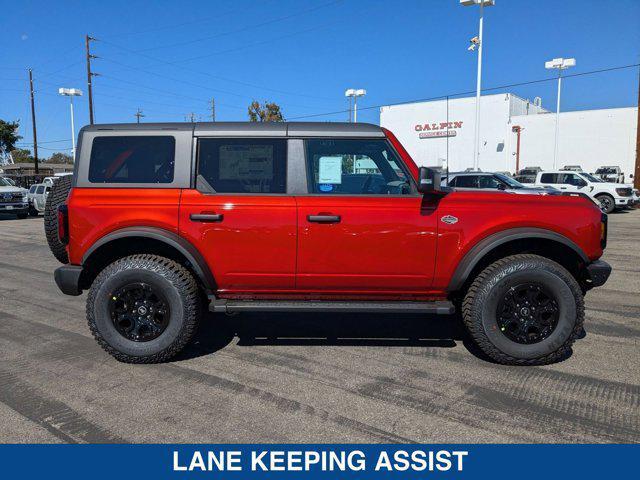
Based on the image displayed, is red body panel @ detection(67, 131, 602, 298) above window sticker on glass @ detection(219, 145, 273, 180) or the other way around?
the other way around

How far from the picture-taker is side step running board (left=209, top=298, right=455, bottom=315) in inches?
159

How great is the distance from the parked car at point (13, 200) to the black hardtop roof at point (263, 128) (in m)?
20.5

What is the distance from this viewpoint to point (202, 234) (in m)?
4.08

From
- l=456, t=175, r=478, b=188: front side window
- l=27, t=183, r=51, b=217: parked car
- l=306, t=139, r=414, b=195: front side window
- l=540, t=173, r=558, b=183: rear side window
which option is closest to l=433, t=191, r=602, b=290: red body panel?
l=306, t=139, r=414, b=195: front side window

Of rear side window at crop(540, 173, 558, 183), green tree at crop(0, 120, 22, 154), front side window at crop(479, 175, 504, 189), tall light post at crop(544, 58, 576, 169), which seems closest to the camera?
front side window at crop(479, 175, 504, 189)

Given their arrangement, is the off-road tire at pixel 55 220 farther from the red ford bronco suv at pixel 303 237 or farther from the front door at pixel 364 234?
the front door at pixel 364 234

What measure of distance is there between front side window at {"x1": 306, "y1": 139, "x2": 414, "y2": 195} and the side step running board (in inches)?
37.0

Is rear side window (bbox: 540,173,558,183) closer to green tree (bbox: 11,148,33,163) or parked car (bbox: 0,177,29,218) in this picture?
parked car (bbox: 0,177,29,218)

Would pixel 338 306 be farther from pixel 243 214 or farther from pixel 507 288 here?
pixel 507 288

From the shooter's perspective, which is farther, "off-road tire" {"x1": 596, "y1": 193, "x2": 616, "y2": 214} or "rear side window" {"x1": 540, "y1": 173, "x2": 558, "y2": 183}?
"rear side window" {"x1": 540, "y1": 173, "x2": 558, "y2": 183}

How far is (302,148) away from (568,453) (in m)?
2.91

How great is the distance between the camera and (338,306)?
4094 millimetres

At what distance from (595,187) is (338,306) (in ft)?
65.9

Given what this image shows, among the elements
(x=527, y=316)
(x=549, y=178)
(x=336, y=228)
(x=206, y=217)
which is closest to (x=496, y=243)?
(x=527, y=316)
